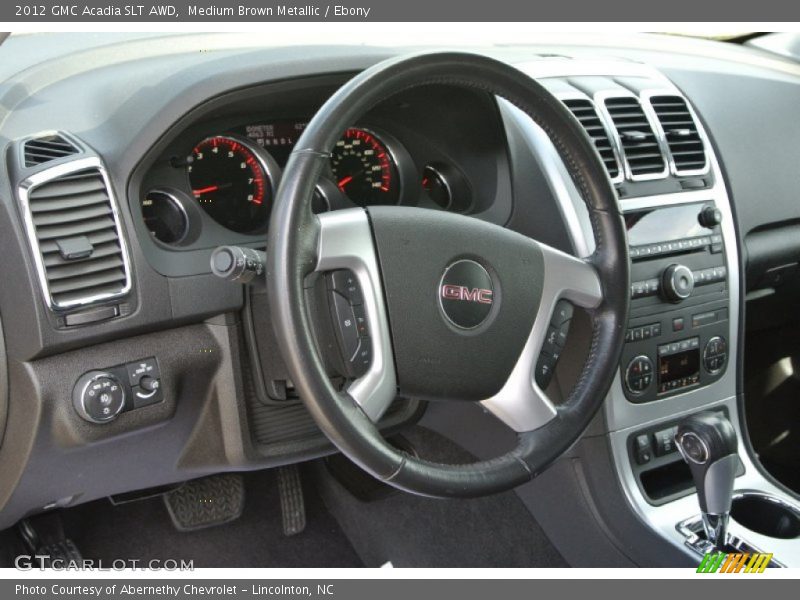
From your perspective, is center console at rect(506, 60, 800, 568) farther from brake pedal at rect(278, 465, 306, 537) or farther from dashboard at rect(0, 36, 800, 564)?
brake pedal at rect(278, 465, 306, 537)

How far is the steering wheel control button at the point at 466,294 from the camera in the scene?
1.43m

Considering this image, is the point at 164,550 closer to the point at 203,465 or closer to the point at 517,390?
the point at 203,465

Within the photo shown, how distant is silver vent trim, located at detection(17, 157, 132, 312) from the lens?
146 centimetres

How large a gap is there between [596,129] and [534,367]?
67 cm

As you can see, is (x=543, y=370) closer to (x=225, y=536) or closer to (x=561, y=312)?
(x=561, y=312)

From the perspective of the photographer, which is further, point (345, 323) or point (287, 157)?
point (287, 157)

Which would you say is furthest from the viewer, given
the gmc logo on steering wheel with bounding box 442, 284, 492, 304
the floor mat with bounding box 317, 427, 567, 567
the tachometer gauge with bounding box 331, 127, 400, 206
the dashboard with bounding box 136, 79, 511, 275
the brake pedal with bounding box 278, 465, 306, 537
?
the brake pedal with bounding box 278, 465, 306, 537

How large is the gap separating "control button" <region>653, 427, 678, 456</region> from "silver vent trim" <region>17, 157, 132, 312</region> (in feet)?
3.69

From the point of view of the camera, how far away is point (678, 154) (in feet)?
6.79

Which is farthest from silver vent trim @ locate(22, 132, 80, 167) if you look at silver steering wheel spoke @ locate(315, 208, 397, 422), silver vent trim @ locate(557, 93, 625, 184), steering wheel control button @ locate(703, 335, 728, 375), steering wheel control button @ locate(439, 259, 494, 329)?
steering wheel control button @ locate(703, 335, 728, 375)

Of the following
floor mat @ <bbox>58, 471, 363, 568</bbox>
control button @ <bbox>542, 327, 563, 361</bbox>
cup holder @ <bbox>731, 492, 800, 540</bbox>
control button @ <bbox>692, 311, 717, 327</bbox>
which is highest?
control button @ <bbox>542, 327, 563, 361</bbox>

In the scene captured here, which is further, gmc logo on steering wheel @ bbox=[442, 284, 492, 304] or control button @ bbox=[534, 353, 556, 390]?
control button @ bbox=[534, 353, 556, 390]

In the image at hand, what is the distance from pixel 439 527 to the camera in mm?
2369

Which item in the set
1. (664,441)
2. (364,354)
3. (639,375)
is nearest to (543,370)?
(364,354)
